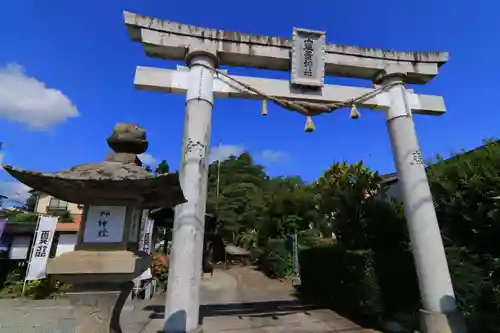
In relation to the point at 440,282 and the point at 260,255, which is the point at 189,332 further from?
the point at 260,255

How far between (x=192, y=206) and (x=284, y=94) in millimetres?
3341

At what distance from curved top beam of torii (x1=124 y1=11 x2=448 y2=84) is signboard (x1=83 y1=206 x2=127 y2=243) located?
421 centimetres

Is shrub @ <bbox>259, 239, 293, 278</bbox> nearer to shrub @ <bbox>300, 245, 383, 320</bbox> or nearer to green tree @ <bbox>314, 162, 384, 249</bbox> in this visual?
shrub @ <bbox>300, 245, 383, 320</bbox>

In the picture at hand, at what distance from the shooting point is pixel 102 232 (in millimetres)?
3117

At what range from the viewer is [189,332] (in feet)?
15.9

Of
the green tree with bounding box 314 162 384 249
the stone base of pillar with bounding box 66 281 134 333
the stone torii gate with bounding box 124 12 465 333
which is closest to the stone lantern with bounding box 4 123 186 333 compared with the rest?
the stone base of pillar with bounding box 66 281 134 333

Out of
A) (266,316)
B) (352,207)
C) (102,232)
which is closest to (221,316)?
(266,316)

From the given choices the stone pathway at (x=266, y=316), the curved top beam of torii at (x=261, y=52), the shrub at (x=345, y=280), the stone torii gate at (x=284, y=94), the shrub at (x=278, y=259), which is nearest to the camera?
the stone torii gate at (x=284, y=94)

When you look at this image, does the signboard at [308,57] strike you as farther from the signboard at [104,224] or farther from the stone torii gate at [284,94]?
the signboard at [104,224]

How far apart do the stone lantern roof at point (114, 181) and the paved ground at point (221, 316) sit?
321 cm

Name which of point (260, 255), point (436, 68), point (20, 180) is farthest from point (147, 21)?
point (260, 255)

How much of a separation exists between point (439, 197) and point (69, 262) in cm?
733

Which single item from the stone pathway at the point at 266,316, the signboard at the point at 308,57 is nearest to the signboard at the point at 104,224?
the stone pathway at the point at 266,316

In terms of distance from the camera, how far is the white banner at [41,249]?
11422mm
